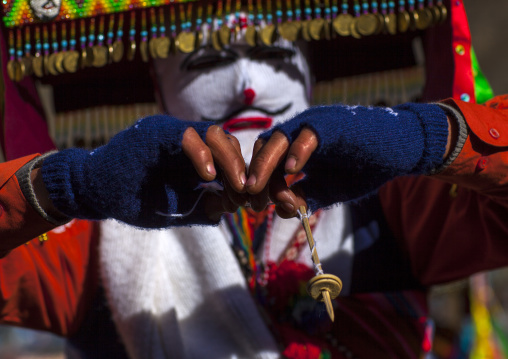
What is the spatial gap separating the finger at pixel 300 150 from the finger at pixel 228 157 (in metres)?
0.07

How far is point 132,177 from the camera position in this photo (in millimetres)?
952

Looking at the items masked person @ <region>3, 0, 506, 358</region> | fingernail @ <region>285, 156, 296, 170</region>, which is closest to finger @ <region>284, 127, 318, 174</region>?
fingernail @ <region>285, 156, 296, 170</region>

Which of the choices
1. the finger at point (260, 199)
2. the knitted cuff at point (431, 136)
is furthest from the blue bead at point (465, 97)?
the finger at point (260, 199)

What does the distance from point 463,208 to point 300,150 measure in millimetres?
577

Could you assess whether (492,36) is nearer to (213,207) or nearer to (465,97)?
(465,97)

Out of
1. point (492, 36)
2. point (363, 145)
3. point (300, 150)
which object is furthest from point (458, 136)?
point (492, 36)

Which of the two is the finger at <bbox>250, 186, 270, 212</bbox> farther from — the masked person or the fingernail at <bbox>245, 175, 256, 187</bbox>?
the masked person

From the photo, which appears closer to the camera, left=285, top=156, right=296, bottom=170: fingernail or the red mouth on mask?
left=285, top=156, right=296, bottom=170: fingernail

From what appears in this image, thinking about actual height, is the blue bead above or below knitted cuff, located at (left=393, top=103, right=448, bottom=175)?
below

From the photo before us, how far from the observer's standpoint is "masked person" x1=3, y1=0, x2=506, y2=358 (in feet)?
4.47

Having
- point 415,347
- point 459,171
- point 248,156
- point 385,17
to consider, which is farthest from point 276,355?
point 385,17

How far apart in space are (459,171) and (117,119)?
1.14 metres

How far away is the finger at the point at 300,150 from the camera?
0.89m

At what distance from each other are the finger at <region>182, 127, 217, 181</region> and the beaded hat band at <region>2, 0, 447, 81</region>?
576 millimetres
